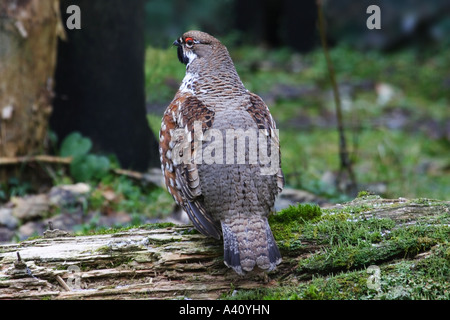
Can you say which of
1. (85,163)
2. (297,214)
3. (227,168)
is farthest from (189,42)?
(85,163)

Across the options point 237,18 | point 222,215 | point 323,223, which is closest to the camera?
point 222,215

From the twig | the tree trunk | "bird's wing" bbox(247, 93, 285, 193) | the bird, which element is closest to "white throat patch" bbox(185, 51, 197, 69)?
the bird

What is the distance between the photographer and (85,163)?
691 cm

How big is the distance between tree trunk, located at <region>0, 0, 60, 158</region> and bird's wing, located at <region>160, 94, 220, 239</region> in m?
2.93

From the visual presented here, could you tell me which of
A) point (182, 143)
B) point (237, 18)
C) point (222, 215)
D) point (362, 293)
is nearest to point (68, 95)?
point (182, 143)

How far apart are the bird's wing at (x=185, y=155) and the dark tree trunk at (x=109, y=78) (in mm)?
2184

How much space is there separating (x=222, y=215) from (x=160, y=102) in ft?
10.0

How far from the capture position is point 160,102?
260 inches

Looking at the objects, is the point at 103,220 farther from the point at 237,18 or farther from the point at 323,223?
the point at 237,18

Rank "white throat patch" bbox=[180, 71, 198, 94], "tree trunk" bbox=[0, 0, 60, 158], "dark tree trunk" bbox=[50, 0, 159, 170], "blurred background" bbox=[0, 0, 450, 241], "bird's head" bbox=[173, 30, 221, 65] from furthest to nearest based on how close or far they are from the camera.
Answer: "dark tree trunk" bbox=[50, 0, 159, 170], "tree trunk" bbox=[0, 0, 60, 158], "blurred background" bbox=[0, 0, 450, 241], "bird's head" bbox=[173, 30, 221, 65], "white throat patch" bbox=[180, 71, 198, 94]

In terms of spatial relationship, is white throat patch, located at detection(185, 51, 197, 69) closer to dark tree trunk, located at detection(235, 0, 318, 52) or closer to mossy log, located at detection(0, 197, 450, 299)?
mossy log, located at detection(0, 197, 450, 299)

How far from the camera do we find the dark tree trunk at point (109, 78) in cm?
681

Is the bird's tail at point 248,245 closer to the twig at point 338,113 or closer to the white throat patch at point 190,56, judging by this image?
the white throat patch at point 190,56

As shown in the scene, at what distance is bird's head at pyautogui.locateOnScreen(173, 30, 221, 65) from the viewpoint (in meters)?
5.08
